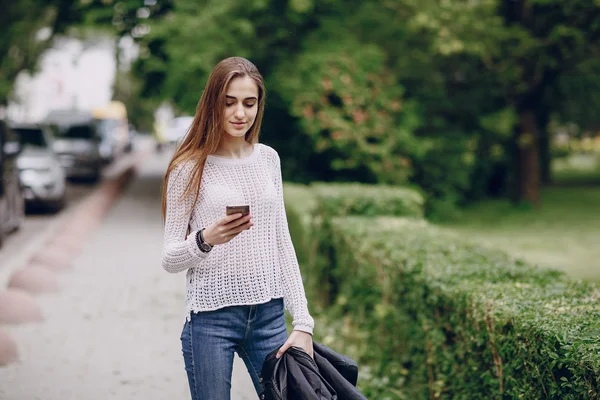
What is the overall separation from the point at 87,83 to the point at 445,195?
4350 centimetres

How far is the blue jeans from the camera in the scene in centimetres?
307

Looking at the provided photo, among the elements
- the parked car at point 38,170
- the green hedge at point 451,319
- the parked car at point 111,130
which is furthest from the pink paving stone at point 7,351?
the parked car at point 111,130

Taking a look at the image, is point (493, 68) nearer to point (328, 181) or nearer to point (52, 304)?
point (328, 181)

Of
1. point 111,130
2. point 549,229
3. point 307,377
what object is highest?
point 307,377

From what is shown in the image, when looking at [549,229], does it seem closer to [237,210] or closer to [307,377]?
[307,377]

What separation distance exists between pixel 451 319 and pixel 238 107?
208 centimetres

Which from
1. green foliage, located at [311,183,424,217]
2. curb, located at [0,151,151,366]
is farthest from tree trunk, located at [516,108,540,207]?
green foliage, located at [311,183,424,217]

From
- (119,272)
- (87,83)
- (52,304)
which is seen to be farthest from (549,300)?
(87,83)

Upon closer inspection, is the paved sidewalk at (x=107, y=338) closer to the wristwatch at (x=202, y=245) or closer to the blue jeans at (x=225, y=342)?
the blue jeans at (x=225, y=342)

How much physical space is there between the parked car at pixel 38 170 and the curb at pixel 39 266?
0.53 metres

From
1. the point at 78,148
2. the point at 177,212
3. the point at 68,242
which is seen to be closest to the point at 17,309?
the point at 68,242

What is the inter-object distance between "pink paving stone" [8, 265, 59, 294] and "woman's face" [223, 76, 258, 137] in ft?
21.3

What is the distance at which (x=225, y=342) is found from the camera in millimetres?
3111

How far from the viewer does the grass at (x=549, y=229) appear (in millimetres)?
13738
